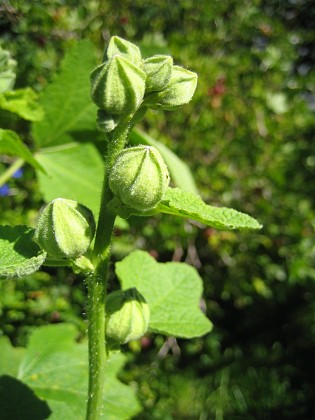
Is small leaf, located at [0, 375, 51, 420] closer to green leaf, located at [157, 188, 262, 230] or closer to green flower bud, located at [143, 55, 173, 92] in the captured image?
green leaf, located at [157, 188, 262, 230]

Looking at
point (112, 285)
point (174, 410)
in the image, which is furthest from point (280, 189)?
point (174, 410)

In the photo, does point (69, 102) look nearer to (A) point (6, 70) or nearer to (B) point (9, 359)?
(A) point (6, 70)

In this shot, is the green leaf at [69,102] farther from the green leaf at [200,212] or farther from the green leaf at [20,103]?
the green leaf at [200,212]

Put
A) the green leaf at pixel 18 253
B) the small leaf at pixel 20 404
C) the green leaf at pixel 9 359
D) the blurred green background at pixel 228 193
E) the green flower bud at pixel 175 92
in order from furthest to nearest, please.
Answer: the blurred green background at pixel 228 193 < the green leaf at pixel 9 359 < the small leaf at pixel 20 404 < the green flower bud at pixel 175 92 < the green leaf at pixel 18 253

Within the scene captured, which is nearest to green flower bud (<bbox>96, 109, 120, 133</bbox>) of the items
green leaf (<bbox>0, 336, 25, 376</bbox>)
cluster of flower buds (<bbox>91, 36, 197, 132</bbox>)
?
cluster of flower buds (<bbox>91, 36, 197, 132</bbox>)

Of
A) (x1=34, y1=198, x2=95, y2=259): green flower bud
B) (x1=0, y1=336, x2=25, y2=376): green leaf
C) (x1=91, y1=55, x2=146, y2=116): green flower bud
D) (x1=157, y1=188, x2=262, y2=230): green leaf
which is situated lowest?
(x1=0, y1=336, x2=25, y2=376): green leaf

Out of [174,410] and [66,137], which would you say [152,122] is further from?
[174,410]

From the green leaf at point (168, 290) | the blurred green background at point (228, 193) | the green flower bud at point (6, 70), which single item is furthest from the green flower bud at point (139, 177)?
the blurred green background at point (228, 193)
